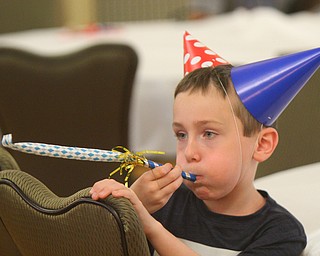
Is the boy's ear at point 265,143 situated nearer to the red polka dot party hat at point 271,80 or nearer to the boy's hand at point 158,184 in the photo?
the red polka dot party hat at point 271,80

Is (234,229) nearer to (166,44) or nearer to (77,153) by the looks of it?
(77,153)

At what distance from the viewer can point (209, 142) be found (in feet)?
4.17

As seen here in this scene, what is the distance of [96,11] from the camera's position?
5531mm

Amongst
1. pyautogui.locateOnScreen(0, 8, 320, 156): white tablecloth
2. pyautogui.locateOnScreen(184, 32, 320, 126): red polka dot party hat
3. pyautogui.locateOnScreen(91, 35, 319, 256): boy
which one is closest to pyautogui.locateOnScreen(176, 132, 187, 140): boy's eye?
pyautogui.locateOnScreen(91, 35, 319, 256): boy

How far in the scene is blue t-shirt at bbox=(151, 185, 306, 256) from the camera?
1257 mm

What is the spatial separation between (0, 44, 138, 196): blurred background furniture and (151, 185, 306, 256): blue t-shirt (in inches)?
44.9

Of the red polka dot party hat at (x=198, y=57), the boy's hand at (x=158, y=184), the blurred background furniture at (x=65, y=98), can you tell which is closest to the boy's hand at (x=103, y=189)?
the boy's hand at (x=158, y=184)

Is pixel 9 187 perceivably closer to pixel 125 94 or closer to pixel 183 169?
pixel 183 169

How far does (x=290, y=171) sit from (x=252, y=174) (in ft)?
1.55

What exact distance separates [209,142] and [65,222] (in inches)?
12.6

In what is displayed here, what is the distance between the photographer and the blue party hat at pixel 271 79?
1.26 metres

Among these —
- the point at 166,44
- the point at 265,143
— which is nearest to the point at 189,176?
the point at 265,143

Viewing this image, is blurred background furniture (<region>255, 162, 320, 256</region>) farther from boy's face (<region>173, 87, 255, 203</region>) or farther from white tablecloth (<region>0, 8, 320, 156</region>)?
white tablecloth (<region>0, 8, 320, 156</region>)

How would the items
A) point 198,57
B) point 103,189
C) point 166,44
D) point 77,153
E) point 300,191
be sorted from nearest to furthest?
point 103,189 < point 77,153 < point 198,57 < point 300,191 < point 166,44
